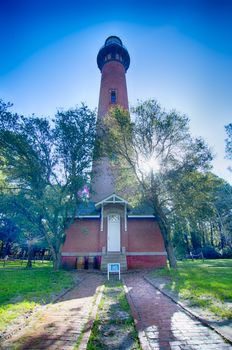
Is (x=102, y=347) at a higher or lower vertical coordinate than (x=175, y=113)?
A: lower

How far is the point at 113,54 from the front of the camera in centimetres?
2841

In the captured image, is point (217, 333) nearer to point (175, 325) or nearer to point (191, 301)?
point (175, 325)

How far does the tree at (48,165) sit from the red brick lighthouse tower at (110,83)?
499cm

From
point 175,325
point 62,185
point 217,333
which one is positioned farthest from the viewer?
point 62,185

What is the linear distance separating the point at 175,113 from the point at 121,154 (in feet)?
16.1

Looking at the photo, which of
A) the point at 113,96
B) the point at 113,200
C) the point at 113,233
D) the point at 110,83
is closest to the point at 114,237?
the point at 113,233

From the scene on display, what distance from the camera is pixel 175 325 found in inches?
176

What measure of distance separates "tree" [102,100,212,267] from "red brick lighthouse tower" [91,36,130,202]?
4728 mm

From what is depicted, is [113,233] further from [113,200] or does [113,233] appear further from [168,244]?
[168,244]

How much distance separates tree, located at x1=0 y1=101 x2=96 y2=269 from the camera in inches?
580

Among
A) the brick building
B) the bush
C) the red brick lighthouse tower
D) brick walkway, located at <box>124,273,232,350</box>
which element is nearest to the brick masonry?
the brick building

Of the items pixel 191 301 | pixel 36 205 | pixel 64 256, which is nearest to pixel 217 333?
pixel 191 301

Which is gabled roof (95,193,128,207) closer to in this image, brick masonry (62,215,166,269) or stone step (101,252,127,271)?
brick masonry (62,215,166,269)

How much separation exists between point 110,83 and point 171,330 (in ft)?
84.5
